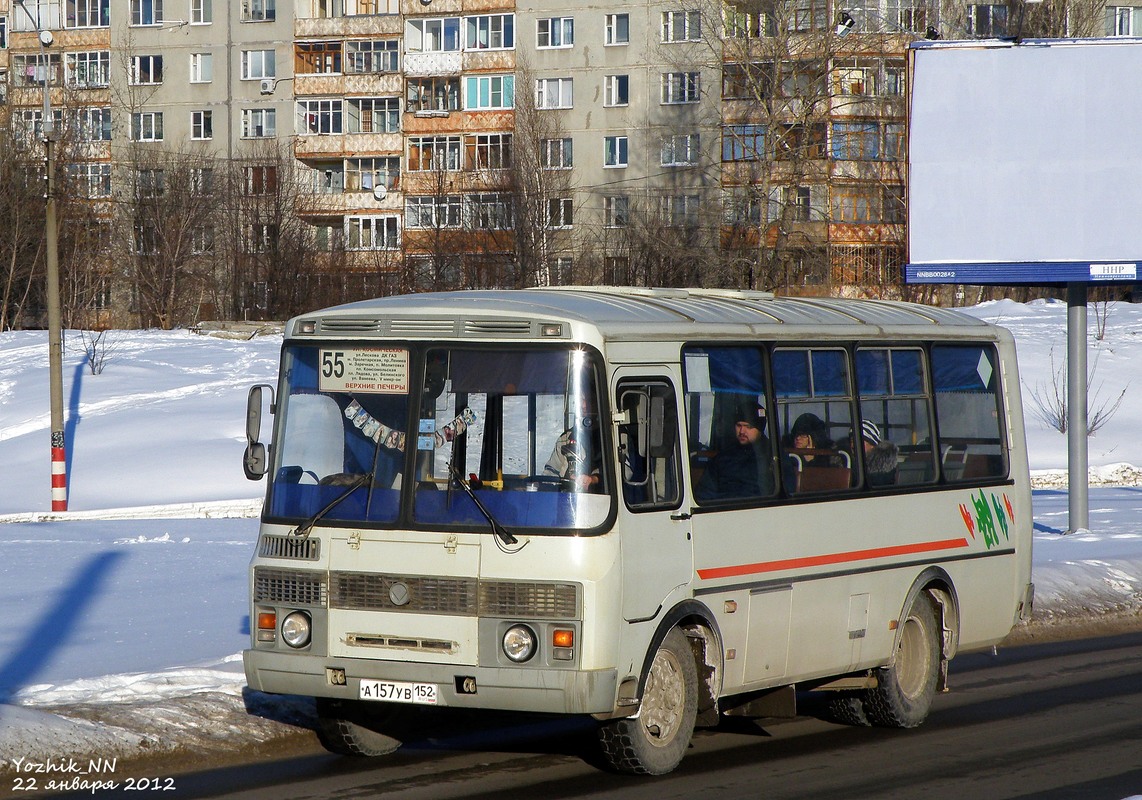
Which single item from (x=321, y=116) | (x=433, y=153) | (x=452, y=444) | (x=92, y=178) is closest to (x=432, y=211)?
(x=433, y=153)

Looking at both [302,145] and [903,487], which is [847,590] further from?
[302,145]

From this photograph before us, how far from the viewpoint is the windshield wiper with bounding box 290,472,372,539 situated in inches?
331

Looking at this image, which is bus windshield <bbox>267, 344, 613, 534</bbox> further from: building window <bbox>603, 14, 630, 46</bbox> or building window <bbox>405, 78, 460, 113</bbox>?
building window <bbox>405, 78, 460, 113</bbox>

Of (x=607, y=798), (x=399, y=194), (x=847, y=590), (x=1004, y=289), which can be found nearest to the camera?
(x=607, y=798)

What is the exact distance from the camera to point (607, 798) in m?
8.02

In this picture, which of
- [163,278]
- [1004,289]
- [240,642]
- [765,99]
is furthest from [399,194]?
[240,642]

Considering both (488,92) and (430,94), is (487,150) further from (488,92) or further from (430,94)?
(430,94)

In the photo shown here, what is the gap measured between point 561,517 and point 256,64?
72508 millimetres

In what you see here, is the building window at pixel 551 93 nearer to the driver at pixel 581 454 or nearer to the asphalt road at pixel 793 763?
the asphalt road at pixel 793 763

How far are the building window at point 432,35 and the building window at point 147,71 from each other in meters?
13.0

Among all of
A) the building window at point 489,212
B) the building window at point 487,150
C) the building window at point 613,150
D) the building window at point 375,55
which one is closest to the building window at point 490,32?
the building window at point 375,55

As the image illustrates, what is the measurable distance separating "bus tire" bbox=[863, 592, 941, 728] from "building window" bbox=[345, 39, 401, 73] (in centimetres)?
6678

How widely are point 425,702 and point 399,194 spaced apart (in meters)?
66.9

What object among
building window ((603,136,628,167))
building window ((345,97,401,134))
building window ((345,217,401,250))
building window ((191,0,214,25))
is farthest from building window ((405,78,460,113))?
building window ((191,0,214,25))
